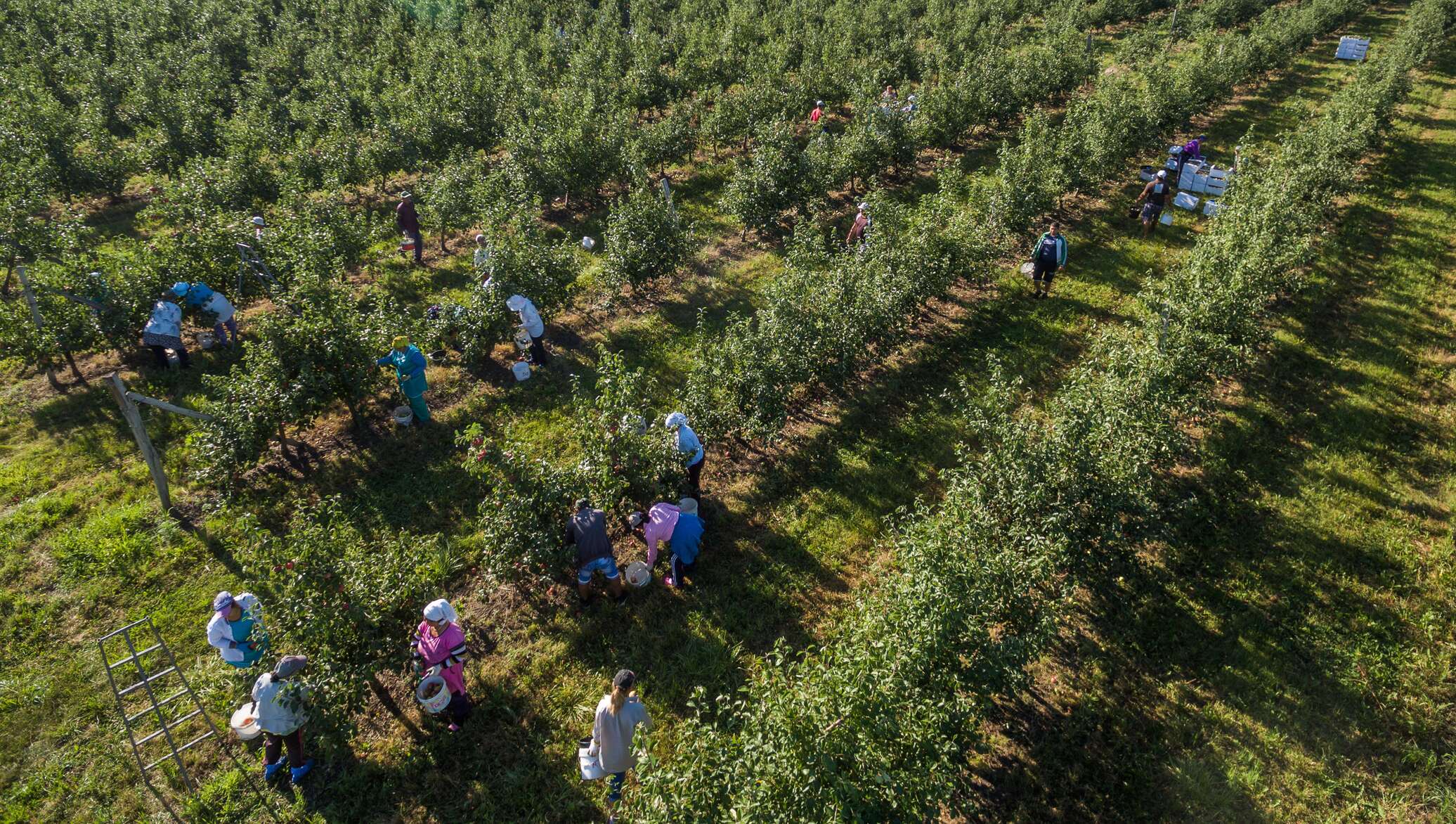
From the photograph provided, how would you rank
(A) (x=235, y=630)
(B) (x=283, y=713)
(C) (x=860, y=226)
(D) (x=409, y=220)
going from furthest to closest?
(D) (x=409, y=220) < (C) (x=860, y=226) < (A) (x=235, y=630) < (B) (x=283, y=713)

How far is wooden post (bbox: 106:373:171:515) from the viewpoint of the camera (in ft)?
33.1

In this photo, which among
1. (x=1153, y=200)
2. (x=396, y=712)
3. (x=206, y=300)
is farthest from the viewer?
(x=1153, y=200)

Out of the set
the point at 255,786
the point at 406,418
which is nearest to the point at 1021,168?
the point at 406,418

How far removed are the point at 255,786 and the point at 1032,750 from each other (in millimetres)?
8963

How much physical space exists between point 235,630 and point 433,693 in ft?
8.32

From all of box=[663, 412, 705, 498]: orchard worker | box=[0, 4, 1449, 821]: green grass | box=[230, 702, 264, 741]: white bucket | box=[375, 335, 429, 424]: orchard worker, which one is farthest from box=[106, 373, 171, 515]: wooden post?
box=[663, 412, 705, 498]: orchard worker

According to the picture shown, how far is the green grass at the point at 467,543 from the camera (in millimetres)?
7738

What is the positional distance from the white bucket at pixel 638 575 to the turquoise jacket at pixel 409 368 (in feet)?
18.7

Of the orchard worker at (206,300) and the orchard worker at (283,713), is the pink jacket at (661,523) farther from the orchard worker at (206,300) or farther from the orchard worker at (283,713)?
the orchard worker at (206,300)

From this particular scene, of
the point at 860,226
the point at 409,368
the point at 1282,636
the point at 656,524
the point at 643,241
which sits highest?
the point at 860,226

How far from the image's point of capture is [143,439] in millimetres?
10281

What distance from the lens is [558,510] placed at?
8.90 metres

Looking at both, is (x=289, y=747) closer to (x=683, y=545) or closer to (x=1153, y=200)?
(x=683, y=545)

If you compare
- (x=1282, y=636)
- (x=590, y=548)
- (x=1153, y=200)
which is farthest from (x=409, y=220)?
(x=1282, y=636)
